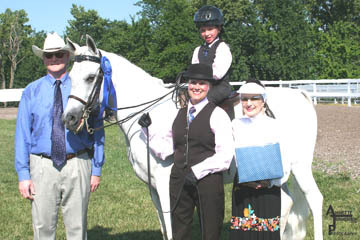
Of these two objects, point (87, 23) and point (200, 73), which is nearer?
point (200, 73)

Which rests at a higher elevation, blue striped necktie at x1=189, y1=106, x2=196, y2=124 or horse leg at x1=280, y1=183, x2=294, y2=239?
blue striped necktie at x1=189, y1=106, x2=196, y2=124

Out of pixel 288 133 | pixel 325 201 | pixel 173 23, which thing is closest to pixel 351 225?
pixel 325 201

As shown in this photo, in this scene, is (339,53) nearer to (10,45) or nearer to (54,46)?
(10,45)

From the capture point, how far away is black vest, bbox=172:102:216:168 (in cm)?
354

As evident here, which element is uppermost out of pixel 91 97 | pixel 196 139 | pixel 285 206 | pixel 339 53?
pixel 339 53

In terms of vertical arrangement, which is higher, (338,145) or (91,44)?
(91,44)

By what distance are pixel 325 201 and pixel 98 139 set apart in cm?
437

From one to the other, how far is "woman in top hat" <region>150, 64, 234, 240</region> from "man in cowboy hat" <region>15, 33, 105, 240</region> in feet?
3.10

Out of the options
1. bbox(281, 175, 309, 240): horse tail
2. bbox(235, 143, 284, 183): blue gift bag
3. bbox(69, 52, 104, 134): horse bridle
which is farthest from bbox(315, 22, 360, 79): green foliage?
bbox(69, 52, 104, 134): horse bridle

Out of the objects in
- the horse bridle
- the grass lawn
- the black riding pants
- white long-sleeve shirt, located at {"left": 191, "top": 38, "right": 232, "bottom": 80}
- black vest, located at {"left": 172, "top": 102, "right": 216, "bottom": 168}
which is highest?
white long-sleeve shirt, located at {"left": 191, "top": 38, "right": 232, "bottom": 80}

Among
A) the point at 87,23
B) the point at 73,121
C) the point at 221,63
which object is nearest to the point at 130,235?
the point at 73,121

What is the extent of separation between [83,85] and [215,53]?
1.53m

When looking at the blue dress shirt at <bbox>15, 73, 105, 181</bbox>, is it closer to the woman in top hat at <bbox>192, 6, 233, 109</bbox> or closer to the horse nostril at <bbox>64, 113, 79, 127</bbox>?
the horse nostril at <bbox>64, 113, 79, 127</bbox>

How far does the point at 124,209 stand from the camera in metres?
6.78
